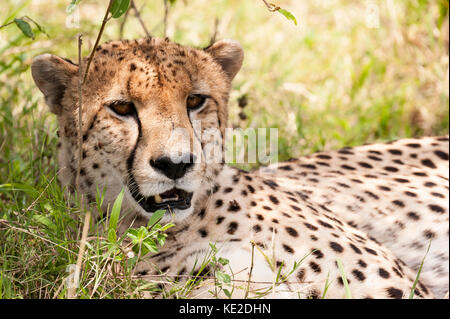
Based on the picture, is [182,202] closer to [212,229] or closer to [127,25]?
[212,229]

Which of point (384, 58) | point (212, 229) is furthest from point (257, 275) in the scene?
point (384, 58)

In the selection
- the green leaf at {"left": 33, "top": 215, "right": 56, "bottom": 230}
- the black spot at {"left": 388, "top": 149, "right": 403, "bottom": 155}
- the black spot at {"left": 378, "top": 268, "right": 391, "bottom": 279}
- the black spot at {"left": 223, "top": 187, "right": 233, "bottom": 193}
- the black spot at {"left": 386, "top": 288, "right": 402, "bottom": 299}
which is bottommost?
the black spot at {"left": 386, "top": 288, "right": 402, "bottom": 299}

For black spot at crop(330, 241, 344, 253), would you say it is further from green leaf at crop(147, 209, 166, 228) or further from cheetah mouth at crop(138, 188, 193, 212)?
green leaf at crop(147, 209, 166, 228)

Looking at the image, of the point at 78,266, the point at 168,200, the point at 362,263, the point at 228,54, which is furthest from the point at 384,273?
the point at 78,266

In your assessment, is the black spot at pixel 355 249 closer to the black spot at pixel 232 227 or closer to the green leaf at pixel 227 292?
the black spot at pixel 232 227

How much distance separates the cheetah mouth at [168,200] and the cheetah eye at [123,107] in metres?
0.29

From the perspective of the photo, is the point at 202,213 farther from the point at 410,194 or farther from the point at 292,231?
the point at 410,194

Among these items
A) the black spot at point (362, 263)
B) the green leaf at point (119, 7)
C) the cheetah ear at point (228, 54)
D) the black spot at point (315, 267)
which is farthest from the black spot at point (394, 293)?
the green leaf at point (119, 7)

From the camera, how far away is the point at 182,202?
2.27 meters

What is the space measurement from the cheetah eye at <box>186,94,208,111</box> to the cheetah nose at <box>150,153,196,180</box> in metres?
0.30

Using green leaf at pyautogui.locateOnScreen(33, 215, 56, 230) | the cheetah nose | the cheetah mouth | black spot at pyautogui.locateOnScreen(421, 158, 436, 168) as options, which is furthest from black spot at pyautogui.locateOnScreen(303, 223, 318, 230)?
black spot at pyautogui.locateOnScreen(421, 158, 436, 168)

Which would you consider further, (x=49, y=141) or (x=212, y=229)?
(x=49, y=141)

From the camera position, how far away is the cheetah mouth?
227 cm
